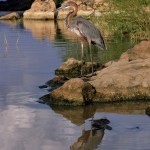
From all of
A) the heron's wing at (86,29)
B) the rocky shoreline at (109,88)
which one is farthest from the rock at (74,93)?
the heron's wing at (86,29)

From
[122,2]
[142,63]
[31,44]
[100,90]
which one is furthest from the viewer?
Result: [31,44]

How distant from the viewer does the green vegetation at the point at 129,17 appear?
81.8 feet

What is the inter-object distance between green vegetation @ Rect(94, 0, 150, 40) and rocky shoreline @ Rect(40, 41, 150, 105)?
1031 centimetres

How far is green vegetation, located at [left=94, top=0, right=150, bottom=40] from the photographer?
982 inches

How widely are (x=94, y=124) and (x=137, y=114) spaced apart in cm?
129

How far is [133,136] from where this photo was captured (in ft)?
33.9

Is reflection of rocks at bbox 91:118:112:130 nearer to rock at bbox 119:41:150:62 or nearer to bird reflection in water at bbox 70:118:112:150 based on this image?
bird reflection in water at bbox 70:118:112:150

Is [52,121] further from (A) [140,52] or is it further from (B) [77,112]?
(A) [140,52]

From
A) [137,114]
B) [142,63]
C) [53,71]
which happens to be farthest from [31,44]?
[137,114]

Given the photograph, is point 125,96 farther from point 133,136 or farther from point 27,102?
point 133,136

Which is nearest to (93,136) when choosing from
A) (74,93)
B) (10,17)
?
(74,93)

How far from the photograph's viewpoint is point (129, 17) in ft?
84.0

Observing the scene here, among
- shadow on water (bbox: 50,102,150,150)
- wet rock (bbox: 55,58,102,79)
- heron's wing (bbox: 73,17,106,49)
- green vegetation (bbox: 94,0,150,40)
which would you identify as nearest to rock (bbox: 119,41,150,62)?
wet rock (bbox: 55,58,102,79)

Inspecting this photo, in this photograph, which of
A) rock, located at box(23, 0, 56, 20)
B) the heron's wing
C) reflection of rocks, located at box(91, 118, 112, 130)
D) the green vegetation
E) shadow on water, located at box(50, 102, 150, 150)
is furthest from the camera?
rock, located at box(23, 0, 56, 20)
